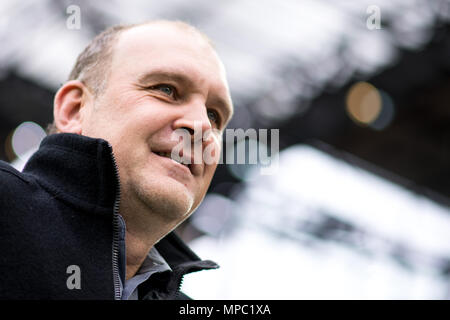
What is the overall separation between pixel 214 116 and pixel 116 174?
1.44 ft

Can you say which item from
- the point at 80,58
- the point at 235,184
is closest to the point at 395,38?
the point at 235,184

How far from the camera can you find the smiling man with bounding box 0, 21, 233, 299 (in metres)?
1.12

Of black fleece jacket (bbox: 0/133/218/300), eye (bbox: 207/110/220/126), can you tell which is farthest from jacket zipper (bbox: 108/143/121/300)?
eye (bbox: 207/110/220/126)

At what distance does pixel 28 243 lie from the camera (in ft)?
3.61

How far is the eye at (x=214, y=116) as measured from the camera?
1570mm

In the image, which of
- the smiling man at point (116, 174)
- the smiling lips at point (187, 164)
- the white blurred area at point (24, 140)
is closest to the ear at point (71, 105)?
the smiling man at point (116, 174)

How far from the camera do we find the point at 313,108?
8305 millimetres

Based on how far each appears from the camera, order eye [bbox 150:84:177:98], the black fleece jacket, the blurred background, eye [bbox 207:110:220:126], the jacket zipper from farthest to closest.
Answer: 1. the blurred background
2. eye [bbox 207:110:220:126]
3. eye [bbox 150:84:177:98]
4. the jacket zipper
5. the black fleece jacket

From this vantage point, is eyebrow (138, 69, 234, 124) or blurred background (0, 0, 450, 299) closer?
eyebrow (138, 69, 234, 124)

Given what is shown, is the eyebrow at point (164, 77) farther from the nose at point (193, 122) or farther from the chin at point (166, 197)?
the chin at point (166, 197)

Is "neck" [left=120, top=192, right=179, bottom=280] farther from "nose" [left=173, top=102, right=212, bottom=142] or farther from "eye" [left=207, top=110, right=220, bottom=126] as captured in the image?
"eye" [left=207, top=110, right=220, bottom=126]

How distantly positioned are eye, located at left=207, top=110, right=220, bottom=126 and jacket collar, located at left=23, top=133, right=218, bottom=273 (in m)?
0.41

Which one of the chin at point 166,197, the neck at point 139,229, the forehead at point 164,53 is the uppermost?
the forehead at point 164,53

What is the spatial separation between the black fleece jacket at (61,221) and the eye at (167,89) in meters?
0.26
